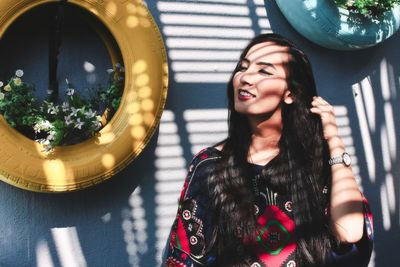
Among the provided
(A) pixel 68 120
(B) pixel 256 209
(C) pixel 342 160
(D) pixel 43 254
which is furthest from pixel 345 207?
(D) pixel 43 254

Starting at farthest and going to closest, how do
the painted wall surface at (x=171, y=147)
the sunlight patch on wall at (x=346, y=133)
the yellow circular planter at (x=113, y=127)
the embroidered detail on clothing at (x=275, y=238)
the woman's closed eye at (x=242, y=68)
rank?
the sunlight patch on wall at (x=346, y=133) → the painted wall surface at (x=171, y=147) → the yellow circular planter at (x=113, y=127) → the woman's closed eye at (x=242, y=68) → the embroidered detail on clothing at (x=275, y=238)

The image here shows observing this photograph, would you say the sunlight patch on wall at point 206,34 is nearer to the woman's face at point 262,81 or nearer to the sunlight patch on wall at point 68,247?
the woman's face at point 262,81

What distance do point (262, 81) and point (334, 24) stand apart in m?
0.77

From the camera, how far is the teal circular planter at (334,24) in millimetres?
2113

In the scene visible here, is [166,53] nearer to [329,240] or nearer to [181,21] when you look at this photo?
[181,21]

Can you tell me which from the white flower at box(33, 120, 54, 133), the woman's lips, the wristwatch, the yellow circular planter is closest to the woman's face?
the woman's lips

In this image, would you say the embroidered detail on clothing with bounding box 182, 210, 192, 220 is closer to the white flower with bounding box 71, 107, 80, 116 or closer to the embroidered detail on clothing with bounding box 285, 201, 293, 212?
the embroidered detail on clothing with bounding box 285, 201, 293, 212

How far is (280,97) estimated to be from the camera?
157 cm

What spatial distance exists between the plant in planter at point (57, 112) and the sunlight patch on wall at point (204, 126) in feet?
1.23

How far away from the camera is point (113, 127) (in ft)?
6.19

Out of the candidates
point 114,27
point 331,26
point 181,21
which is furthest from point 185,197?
point 331,26

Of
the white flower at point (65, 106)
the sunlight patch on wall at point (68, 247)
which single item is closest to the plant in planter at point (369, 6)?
the white flower at point (65, 106)

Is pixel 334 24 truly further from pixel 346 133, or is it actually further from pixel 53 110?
pixel 53 110

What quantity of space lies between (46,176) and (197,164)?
0.58m
